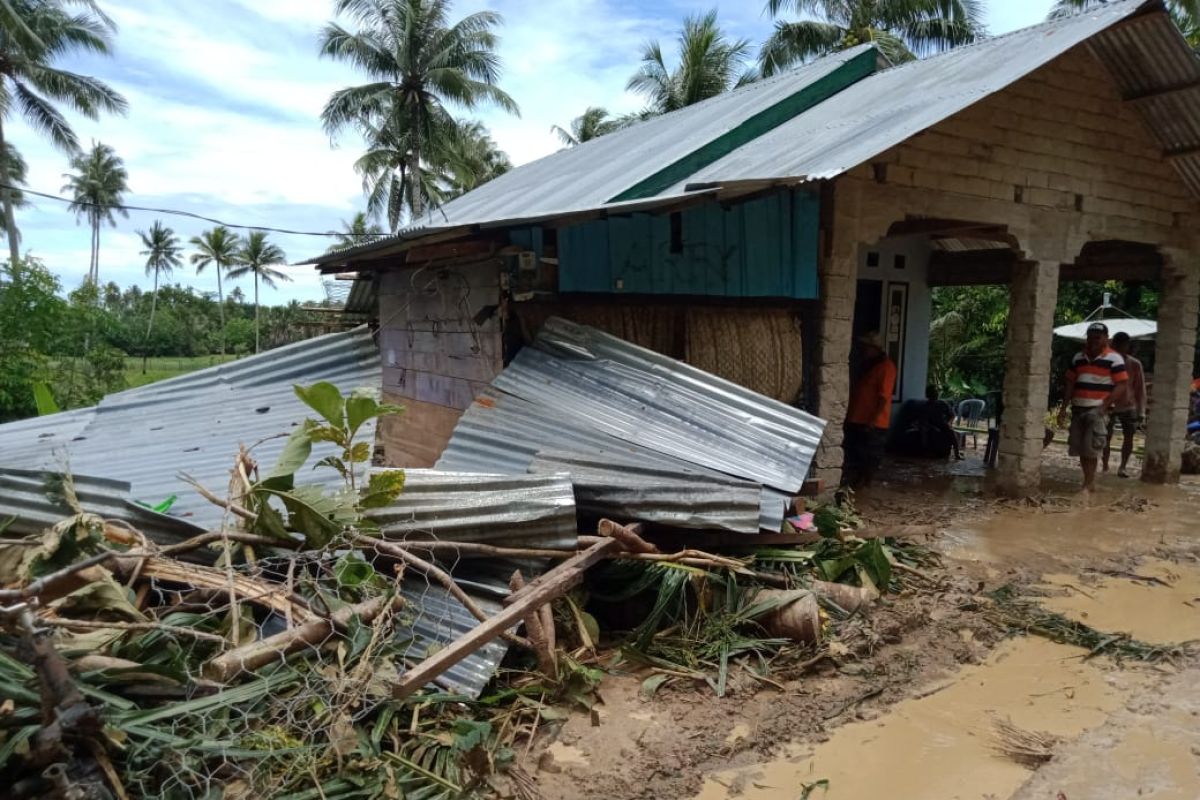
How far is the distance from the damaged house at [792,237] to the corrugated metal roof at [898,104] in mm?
38

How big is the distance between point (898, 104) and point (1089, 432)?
4371 millimetres

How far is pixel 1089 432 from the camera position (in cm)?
840

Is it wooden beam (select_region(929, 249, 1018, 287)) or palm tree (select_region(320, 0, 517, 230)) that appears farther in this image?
palm tree (select_region(320, 0, 517, 230))

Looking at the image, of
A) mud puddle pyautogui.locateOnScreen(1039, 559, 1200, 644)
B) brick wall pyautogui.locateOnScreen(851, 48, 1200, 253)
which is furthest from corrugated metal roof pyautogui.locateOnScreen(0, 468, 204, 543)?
brick wall pyautogui.locateOnScreen(851, 48, 1200, 253)

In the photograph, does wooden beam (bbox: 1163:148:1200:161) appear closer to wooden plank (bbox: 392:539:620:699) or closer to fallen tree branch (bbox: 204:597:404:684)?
wooden plank (bbox: 392:539:620:699)

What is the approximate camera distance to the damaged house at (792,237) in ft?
18.3

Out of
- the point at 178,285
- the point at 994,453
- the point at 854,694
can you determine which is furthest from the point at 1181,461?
the point at 178,285

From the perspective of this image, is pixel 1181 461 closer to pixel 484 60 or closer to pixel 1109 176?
pixel 1109 176

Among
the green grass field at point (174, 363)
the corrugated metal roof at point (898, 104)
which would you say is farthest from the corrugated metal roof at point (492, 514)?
the green grass field at point (174, 363)

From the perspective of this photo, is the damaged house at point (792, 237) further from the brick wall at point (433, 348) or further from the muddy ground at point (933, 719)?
the muddy ground at point (933, 719)

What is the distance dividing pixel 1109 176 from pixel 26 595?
399 inches

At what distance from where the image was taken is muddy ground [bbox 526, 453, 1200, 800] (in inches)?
129

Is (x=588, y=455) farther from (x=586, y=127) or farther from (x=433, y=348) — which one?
(x=586, y=127)

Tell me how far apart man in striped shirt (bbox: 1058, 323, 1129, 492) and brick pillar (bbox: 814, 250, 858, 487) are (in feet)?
11.1
